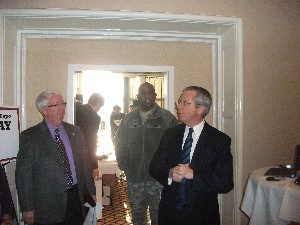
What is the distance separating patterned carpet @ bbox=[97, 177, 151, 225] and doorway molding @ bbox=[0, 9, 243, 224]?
148cm

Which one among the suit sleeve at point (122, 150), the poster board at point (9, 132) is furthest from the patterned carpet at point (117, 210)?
the poster board at point (9, 132)

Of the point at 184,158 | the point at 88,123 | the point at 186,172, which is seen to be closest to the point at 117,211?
the point at 88,123

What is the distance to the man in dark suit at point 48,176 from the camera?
A: 2227mm

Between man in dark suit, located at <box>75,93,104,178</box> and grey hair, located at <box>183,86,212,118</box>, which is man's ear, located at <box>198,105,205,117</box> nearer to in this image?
grey hair, located at <box>183,86,212,118</box>

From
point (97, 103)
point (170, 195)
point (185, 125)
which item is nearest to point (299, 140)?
point (185, 125)

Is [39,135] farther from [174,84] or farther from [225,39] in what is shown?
[225,39]

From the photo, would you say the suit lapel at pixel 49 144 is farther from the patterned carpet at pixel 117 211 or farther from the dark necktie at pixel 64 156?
the patterned carpet at pixel 117 211

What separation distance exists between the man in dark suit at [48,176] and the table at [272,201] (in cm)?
152

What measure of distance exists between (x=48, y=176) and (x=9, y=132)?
0.58 meters

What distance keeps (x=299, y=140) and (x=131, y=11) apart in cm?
242

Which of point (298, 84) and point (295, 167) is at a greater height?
point (298, 84)

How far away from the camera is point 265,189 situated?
7.62 feet

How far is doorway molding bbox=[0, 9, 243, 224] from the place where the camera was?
2.84m

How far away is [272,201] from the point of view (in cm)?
223
